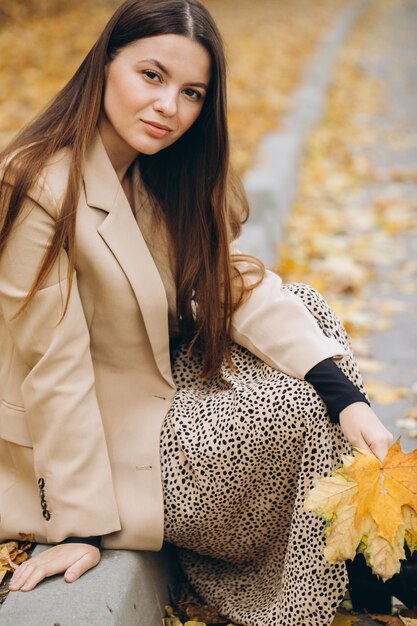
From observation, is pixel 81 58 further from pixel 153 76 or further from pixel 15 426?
pixel 15 426

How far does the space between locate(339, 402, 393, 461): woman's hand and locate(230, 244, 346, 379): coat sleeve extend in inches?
6.2

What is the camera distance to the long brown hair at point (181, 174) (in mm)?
1935

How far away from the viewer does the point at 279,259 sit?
4.69m

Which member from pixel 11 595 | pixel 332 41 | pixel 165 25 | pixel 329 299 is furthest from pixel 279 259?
pixel 332 41

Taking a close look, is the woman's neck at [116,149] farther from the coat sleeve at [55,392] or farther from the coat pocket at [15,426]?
the coat pocket at [15,426]

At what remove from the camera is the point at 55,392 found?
194 cm

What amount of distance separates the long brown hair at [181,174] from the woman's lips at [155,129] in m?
0.12

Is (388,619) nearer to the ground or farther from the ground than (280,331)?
nearer to the ground

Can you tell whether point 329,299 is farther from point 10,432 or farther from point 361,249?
point 10,432

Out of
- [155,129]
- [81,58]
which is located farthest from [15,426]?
[81,58]

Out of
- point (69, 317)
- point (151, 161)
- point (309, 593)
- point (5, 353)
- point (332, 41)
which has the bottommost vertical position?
point (309, 593)

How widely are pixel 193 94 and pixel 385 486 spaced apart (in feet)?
3.41

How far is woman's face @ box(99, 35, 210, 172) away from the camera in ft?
6.53

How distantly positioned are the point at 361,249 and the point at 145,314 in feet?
10.7
